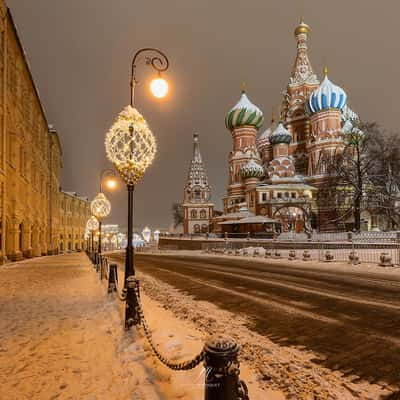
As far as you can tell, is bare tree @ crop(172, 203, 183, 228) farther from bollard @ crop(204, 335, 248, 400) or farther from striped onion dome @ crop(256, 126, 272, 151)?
bollard @ crop(204, 335, 248, 400)

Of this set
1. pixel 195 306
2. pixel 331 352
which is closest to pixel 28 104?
pixel 195 306

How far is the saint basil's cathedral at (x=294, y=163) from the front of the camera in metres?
36.8

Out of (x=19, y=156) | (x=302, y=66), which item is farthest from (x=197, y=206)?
(x=19, y=156)

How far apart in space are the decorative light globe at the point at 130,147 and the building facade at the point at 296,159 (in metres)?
26.5

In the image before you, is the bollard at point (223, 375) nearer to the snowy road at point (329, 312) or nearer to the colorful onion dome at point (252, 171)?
the snowy road at point (329, 312)

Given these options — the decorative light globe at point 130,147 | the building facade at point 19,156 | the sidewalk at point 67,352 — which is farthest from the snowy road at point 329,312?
the building facade at point 19,156

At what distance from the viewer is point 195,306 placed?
6934 mm

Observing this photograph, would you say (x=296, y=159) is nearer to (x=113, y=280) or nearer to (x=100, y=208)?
(x=100, y=208)

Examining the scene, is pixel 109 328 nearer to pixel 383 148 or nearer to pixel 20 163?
pixel 20 163

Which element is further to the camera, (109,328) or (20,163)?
(20,163)

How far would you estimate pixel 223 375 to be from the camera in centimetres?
190

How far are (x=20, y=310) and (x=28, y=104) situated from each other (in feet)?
75.8

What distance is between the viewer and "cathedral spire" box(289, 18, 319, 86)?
51906mm

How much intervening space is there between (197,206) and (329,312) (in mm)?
58110
